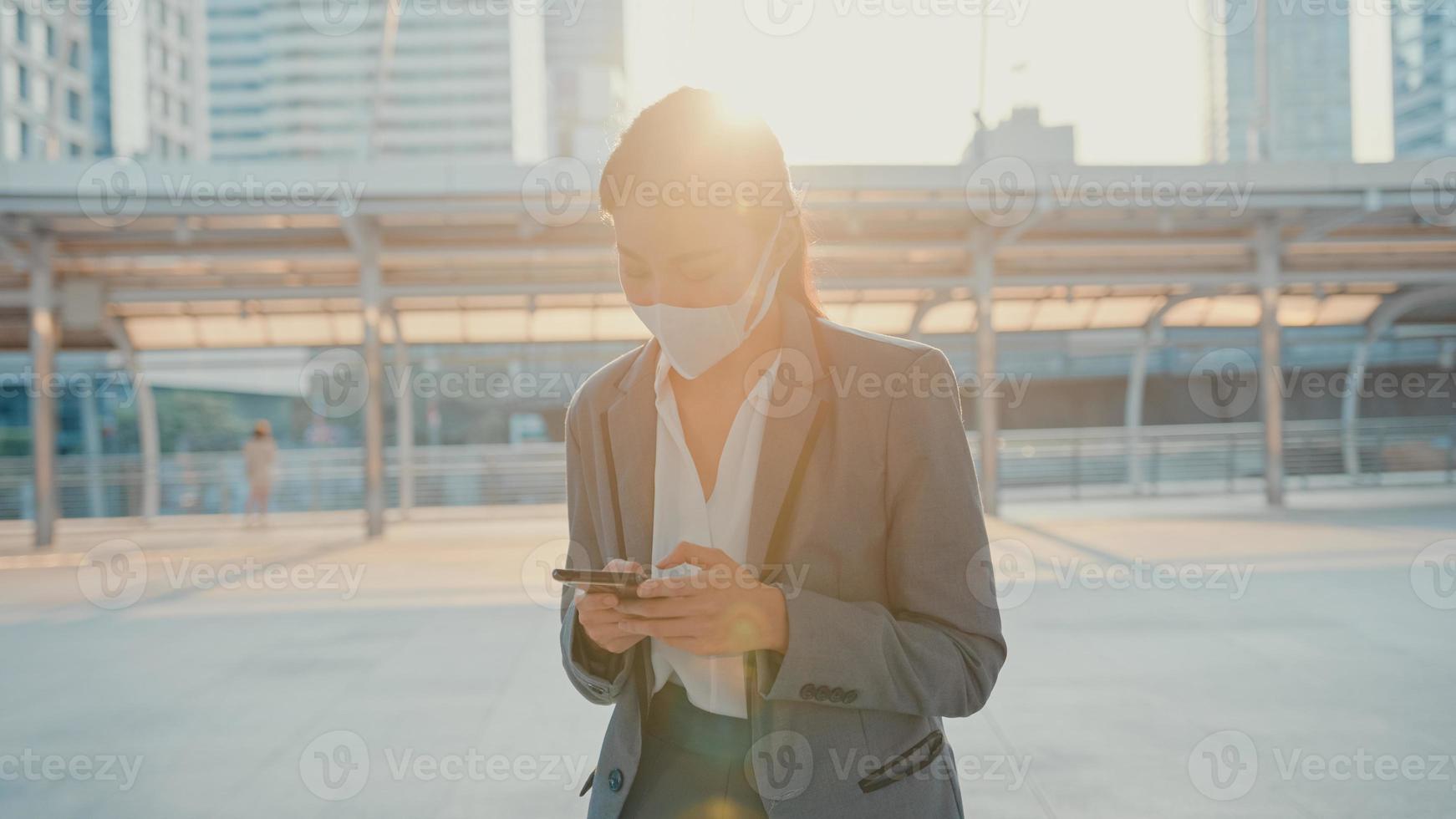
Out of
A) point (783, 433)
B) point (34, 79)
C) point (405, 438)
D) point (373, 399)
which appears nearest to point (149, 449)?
point (405, 438)

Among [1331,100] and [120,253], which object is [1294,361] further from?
[1331,100]

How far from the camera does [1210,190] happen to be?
441 inches

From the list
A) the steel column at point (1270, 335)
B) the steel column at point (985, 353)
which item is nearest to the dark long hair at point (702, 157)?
the steel column at point (985, 353)

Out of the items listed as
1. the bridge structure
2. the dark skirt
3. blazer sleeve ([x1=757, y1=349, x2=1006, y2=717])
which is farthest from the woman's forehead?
the bridge structure

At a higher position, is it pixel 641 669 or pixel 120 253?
pixel 120 253

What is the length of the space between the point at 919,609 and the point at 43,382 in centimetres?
1297

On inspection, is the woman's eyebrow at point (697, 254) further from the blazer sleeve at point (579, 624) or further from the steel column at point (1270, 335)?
the steel column at point (1270, 335)

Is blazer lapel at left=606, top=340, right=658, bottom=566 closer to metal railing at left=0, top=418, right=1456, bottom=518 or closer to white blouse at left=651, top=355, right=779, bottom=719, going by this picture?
white blouse at left=651, top=355, right=779, bottom=719

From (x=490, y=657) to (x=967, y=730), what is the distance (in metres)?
2.99

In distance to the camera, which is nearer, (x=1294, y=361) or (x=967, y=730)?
(x=967, y=730)

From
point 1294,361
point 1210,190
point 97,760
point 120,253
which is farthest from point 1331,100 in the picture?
point 97,760

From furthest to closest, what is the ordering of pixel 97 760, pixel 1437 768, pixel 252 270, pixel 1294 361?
1. pixel 1294 361
2. pixel 252 270
3. pixel 97 760
4. pixel 1437 768

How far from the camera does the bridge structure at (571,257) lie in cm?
1031

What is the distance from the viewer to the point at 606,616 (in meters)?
1.17
